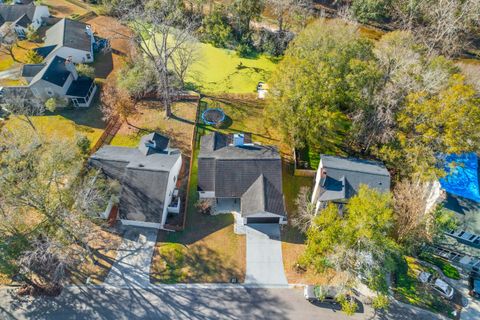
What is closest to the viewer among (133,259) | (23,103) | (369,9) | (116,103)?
(133,259)

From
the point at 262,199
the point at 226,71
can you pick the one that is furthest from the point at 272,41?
the point at 262,199

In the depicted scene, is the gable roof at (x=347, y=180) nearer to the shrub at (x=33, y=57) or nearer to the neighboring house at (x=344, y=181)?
the neighboring house at (x=344, y=181)

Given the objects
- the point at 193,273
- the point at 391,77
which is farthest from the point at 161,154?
the point at 391,77

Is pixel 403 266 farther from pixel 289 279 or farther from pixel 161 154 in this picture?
pixel 161 154

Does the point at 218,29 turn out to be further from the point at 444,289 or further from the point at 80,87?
the point at 444,289

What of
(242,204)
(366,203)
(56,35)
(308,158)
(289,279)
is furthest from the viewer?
(56,35)

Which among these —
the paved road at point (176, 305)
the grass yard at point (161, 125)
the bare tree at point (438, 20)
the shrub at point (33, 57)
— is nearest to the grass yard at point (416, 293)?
the paved road at point (176, 305)

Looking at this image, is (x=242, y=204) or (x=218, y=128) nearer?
(x=242, y=204)
